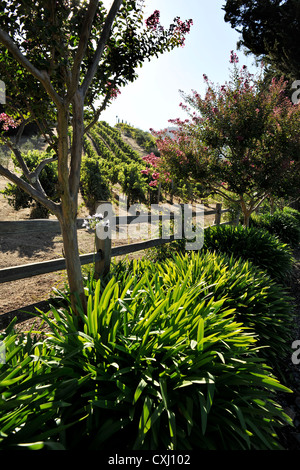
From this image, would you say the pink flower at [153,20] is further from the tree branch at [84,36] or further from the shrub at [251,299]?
the shrub at [251,299]

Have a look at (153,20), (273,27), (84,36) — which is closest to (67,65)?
(84,36)

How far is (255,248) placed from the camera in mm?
4895

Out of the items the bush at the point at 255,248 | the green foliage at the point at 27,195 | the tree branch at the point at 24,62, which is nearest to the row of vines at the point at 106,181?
the green foliage at the point at 27,195

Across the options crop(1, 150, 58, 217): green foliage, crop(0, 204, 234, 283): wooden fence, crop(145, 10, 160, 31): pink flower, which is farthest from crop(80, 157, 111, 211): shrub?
crop(145, 10, 160, 31): pink flower

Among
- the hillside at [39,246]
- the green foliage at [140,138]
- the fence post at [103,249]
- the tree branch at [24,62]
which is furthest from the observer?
the green foliage at [140,138]

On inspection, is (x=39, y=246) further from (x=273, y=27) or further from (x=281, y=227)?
(x=273, y=27)

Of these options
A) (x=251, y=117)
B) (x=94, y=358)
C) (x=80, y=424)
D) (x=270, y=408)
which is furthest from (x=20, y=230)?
(x=251, y=117)

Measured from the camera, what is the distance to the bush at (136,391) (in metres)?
1.31

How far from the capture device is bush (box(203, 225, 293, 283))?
4.78 metres

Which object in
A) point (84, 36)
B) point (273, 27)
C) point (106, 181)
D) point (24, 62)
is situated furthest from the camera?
point (273, 27)

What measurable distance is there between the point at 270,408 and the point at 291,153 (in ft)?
17.2

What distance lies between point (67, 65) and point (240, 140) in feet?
14.8

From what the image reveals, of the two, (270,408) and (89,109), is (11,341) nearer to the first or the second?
(270,408)

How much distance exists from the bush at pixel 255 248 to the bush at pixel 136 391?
3.06 m
